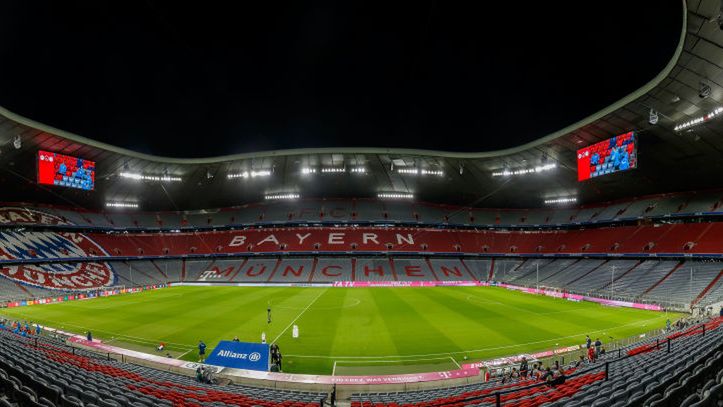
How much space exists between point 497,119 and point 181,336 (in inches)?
1437

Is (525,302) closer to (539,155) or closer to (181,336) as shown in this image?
(539,155)

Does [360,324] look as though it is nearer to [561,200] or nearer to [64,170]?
[64,170]

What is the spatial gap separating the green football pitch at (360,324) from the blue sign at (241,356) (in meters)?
1.59

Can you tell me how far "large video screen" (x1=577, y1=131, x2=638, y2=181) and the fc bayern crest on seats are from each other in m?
63.9

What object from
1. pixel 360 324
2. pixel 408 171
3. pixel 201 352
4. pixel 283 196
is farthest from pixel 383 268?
pixel 201 352

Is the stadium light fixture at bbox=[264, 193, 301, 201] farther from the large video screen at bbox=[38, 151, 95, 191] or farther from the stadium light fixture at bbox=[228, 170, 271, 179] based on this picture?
the large video screen at bbox=[38, 151, 95, 191]

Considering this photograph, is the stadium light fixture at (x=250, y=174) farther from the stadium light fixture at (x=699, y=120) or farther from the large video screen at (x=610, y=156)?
the stadium light fixture at (x=699, y=120)

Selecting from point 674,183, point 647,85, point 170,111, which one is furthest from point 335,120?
point 674,183

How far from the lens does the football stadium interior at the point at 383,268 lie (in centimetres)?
1233

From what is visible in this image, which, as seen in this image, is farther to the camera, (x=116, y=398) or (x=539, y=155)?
(x=539, y=155)

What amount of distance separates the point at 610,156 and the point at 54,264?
72186 mm

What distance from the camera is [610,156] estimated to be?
36.1 metres

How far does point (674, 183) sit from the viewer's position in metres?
46.3

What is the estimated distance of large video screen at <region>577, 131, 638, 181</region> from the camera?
110 ft
